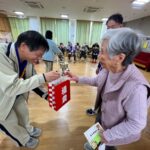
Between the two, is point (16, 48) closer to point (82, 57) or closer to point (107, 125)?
point (107, 125)

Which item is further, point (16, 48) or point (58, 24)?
point (58, 24)

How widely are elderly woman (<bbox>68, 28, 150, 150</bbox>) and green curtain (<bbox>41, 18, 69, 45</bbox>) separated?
9681 millimetres

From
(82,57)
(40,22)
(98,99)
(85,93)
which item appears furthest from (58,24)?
(98,99)

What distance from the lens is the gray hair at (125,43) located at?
69 centimetres

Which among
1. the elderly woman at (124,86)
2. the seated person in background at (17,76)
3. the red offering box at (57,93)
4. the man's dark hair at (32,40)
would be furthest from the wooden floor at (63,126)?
the man's dark hair at (32,40)

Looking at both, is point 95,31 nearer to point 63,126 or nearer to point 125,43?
point 63,126

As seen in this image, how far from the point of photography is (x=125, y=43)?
2.27 ft

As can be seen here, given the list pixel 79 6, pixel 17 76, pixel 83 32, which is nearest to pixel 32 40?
pixel 17 76

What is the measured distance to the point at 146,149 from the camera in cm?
174

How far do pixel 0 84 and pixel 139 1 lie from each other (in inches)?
212

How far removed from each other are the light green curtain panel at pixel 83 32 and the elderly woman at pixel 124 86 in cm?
980

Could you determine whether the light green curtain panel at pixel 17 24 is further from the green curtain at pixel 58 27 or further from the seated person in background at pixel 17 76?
the seated person in background at pixel 17 76

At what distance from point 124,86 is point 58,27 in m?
9.88

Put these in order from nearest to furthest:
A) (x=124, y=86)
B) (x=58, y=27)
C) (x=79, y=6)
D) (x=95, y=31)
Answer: (x=124, y=86), (x=79, y=6), (x=58, y=27), (x=95, y=31)
